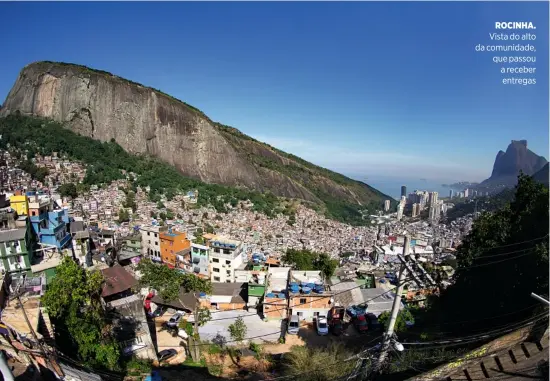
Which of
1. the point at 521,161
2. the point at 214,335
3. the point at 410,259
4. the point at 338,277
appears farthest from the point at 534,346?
the point at 521,161

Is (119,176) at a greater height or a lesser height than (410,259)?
greater

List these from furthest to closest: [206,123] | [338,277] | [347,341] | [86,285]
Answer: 1. [206,123]
2. [338,277]
3. [347,341]
4. [86,285]

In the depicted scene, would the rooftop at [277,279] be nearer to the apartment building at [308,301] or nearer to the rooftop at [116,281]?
the apartment building at [308,301]

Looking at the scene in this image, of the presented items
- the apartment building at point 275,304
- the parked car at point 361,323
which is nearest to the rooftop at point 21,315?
the apartment building at point 275,304

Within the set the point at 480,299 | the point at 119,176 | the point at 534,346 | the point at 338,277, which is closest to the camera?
the point at 534,346

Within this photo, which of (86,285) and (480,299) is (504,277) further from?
(86,285)

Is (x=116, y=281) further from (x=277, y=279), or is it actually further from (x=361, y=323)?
(x=361, y=323)
